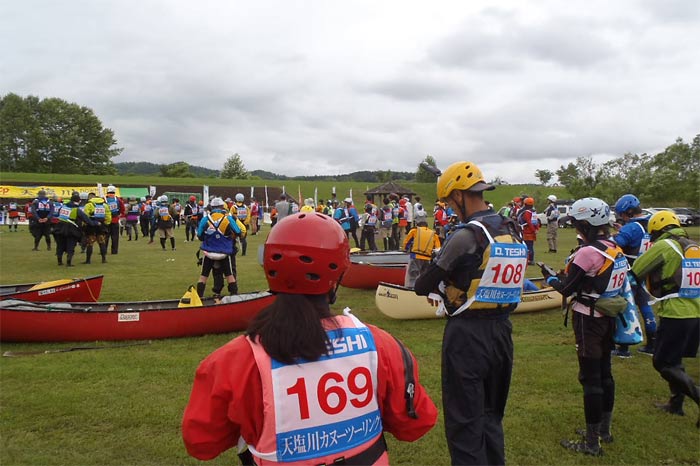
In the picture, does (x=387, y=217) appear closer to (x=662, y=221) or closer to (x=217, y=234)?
(x=217, y=234)

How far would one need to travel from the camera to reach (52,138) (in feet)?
245

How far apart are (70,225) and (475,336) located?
14476 millimetres

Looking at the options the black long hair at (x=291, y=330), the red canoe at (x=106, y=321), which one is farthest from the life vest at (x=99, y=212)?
the black long hair at (x=291, y=330)

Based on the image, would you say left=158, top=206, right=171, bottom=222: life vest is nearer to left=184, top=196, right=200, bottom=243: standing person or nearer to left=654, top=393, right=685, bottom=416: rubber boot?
left=184, top=196, right=200, bottom=243: standing person

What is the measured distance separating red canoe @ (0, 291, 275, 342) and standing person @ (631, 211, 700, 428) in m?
4.71

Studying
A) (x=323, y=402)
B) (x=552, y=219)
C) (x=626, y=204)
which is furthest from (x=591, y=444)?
(x=552, y=219)

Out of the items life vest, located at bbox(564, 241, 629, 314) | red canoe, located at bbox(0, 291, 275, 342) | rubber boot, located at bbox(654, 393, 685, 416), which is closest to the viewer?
life vest, located at bbox(564, 241, 629, 314)

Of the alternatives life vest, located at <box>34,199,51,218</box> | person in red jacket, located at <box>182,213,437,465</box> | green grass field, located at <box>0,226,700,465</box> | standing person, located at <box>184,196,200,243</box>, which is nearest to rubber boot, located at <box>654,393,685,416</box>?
green grass field, located at <box>0,226,700,465</box>

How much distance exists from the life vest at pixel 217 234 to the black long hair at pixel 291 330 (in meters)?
7.62

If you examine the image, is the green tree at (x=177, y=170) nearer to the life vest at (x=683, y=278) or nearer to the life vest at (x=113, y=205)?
the life vest at (x=113, y=205)

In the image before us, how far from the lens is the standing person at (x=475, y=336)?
9.49ft

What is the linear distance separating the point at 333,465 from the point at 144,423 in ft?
11.6

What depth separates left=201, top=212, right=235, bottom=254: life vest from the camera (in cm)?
907

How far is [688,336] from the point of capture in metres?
4.55
